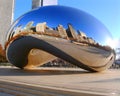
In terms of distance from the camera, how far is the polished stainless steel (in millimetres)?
11422

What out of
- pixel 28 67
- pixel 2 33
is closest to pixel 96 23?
→ pixel 28 67

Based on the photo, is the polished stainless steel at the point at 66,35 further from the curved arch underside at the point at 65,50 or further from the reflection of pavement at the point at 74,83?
the reflection of pavement at the point at 74,83

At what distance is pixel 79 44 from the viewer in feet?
37.5

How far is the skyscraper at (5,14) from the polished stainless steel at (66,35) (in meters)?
65.9

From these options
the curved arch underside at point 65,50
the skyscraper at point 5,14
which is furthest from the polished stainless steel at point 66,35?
the skyscraper at point 5,14

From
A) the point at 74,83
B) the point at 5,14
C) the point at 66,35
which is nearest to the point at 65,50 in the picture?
the point at 66,35

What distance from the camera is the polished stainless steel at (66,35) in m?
11.4

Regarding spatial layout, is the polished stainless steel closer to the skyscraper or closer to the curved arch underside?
the curved arch underside

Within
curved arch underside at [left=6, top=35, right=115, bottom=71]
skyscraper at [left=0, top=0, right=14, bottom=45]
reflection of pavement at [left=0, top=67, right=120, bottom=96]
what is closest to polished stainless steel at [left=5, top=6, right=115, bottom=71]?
curved arch underside at [left=6, top=35, right=115, bottom=71]

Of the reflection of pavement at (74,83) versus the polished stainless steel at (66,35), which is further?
the polished stainless steel at (66,35)

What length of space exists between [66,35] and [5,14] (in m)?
69.6

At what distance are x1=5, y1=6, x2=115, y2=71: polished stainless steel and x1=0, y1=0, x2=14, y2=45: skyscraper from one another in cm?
6588

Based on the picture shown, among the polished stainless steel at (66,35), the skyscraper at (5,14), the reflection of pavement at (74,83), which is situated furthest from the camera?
the skyscraper at (5,14)

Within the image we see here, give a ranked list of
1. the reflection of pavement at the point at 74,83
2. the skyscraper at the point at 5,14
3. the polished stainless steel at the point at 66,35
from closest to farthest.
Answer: the reflection of pavement at the point at 74,83 < the polished stainless steel at the point at 66,35 < the skyscraper at the point at 5,14
